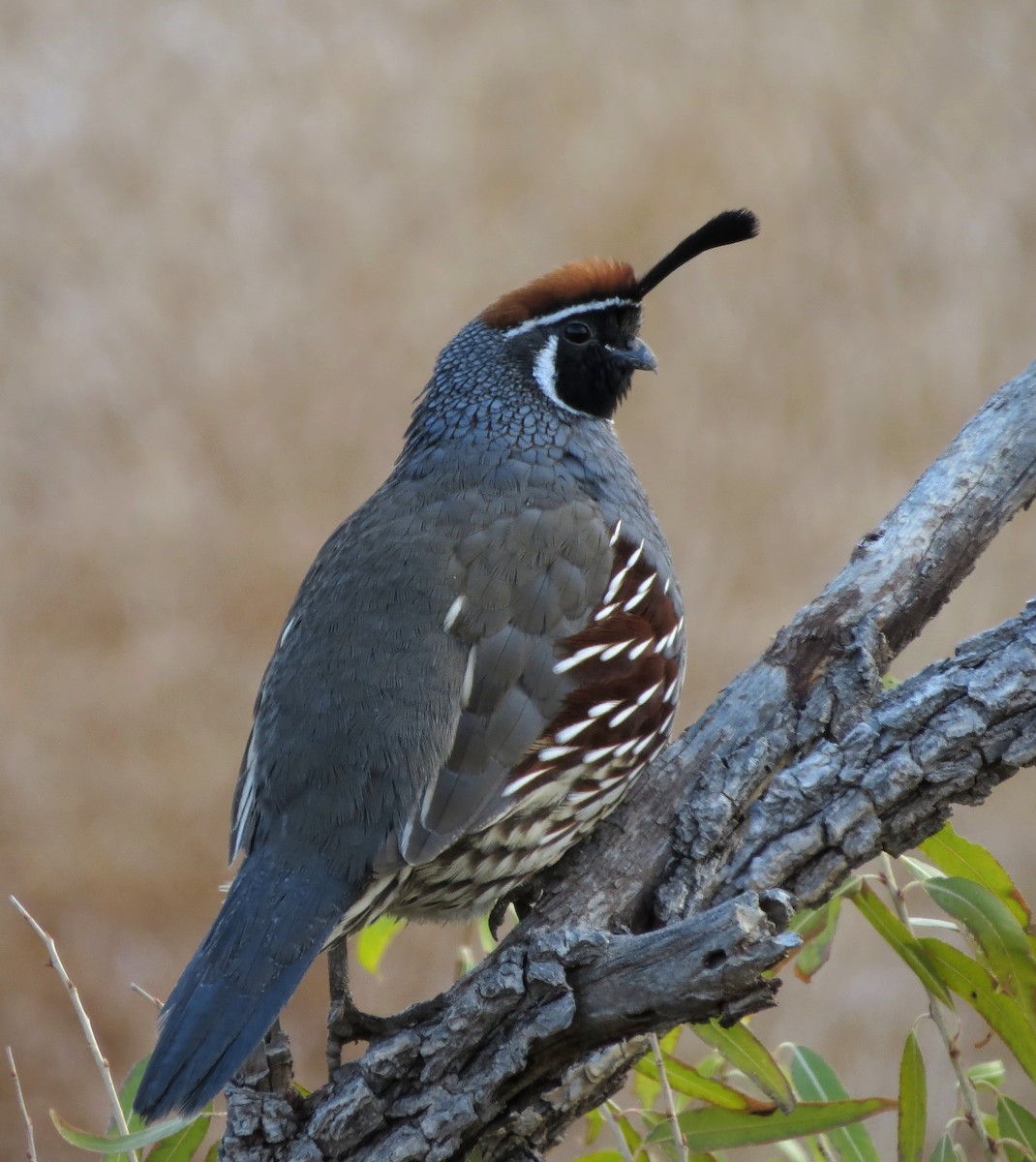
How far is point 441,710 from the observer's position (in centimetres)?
237

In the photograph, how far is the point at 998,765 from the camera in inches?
86.6

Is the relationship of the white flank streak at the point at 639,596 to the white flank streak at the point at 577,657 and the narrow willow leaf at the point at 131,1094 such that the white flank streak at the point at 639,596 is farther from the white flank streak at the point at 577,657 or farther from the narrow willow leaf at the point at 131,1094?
the narrow willow leaf at the point at 131,1094

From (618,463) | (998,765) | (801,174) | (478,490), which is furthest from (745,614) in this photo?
(998,765)

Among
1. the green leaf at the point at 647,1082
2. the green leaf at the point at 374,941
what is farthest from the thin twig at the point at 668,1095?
the green leaf at the point at 374,941

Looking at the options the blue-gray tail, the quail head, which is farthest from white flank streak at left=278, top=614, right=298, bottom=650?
the blue-gray tail

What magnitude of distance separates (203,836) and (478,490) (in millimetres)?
2238

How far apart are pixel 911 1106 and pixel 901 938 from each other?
302 millimetres

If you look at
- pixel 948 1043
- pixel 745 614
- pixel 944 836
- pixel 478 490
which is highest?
pixel 745 614

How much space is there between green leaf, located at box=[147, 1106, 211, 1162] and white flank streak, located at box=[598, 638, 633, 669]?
113 cm

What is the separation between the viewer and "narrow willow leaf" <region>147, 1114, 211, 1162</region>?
8.22ft

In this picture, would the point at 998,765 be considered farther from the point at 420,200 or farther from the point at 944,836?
the point at 420,200

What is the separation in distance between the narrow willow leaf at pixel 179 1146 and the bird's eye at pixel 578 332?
1.80 meters

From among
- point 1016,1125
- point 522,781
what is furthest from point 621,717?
point 1016,1125

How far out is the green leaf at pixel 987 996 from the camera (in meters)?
2.42
